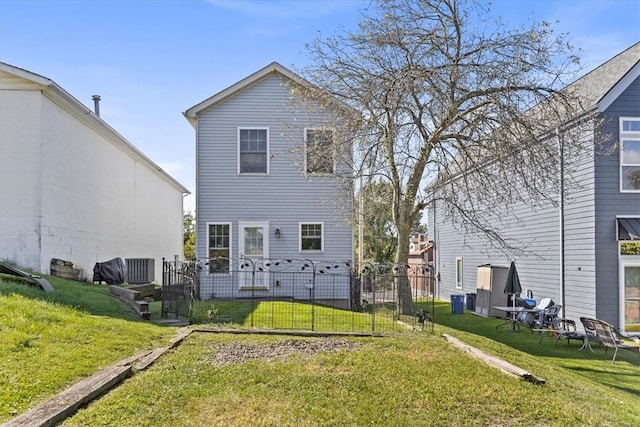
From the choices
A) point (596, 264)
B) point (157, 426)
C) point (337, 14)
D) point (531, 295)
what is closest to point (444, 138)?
point (337, 14)

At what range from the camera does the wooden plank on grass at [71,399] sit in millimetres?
3732

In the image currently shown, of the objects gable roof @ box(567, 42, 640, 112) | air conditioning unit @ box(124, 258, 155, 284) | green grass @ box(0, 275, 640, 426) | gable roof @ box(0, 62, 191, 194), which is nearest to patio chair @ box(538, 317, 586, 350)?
green grass @ box(0, 275, 640, 426)

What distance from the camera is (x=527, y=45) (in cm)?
896

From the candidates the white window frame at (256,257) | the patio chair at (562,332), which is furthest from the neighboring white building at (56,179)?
the patio chair at (562,332)

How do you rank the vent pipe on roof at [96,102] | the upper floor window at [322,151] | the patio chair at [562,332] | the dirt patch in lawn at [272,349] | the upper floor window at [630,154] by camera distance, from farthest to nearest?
the vent pipe on roof at [96,102], the upper floor window at [630,154], the upper floor window at [322,151], the patio chair at [562,332], the dirt patch in lawn at [272,349]

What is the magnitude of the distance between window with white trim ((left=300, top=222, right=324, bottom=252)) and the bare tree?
13.4 feet

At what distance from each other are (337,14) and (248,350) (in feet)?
25.3

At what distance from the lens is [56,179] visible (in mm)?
12484

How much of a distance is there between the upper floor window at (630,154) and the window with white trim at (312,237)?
830 cm

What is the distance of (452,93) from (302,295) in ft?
24.8

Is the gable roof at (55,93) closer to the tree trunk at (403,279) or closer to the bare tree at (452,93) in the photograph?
the bare tree at (452,93)

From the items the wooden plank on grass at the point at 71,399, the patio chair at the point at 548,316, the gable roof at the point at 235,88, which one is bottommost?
the patio chair at the point at 548,316

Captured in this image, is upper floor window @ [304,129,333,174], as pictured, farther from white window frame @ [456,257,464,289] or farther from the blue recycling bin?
white window frame @ [456,257,464,289]

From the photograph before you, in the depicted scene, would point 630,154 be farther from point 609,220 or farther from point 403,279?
point 403,279
